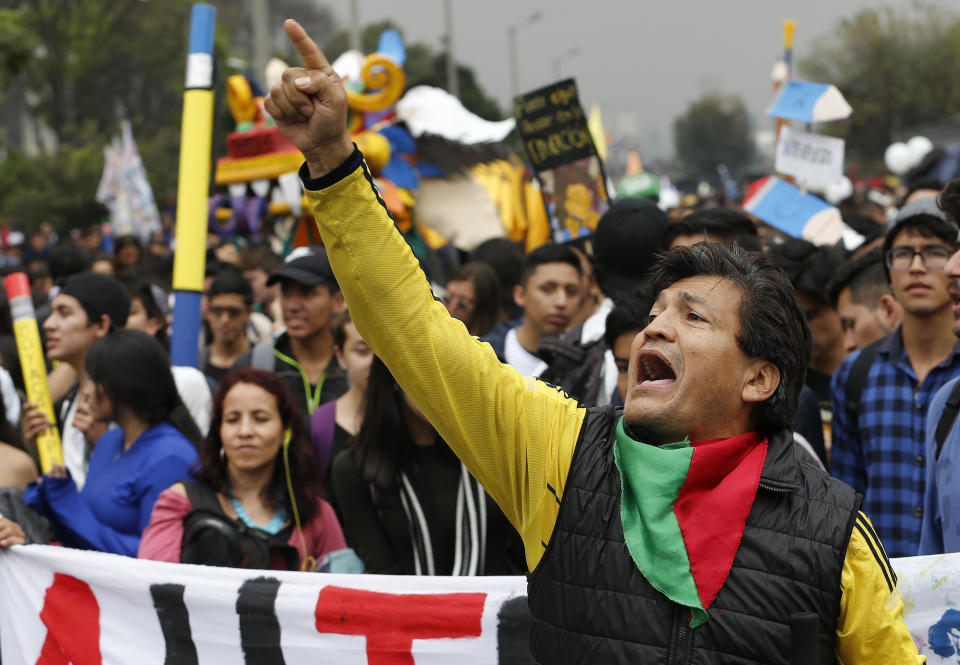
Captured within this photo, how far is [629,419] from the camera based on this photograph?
2092 millimetres

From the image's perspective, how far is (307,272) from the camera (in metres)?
5.23

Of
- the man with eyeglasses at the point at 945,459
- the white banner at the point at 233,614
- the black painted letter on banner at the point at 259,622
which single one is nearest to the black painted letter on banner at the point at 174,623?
the white banner at the point at 233,614

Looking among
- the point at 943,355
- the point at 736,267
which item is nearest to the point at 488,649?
the point at 736,267

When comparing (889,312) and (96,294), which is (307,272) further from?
(889,312)

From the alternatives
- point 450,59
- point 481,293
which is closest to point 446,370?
point 481,293

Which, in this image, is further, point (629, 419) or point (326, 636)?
point (326, 636)

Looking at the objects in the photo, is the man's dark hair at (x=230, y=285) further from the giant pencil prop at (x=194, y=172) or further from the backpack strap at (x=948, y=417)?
the backpack strap at (x=948, y=417)

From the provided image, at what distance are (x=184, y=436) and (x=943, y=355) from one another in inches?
104

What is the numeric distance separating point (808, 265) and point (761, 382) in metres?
3.13

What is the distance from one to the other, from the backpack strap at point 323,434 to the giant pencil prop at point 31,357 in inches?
43.7

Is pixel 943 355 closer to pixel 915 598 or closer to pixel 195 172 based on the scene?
pixel 915 598

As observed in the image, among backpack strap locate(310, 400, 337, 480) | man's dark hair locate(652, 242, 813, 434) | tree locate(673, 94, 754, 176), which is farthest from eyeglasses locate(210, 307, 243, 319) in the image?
tree locate(673, 94, 754, 176)

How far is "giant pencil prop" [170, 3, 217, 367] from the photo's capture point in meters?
4.84

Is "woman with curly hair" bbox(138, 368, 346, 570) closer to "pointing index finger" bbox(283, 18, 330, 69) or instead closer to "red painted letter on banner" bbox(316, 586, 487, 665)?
"red painted letter on banner" bbox(316, 586, 487, 665)
